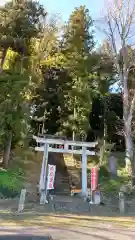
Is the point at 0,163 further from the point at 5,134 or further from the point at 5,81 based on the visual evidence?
the point at 5,81

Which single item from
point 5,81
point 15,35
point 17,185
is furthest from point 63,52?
point 17,185

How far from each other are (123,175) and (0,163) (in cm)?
724

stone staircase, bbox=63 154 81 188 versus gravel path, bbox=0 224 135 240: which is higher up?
stone staircase, bbox=63 154 81 188

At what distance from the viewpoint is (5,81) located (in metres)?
18.4

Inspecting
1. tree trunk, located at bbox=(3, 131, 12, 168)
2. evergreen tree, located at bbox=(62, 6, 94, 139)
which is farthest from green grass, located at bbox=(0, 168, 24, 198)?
evergreen tree, located at bbox=(62, 6, 94, 139)

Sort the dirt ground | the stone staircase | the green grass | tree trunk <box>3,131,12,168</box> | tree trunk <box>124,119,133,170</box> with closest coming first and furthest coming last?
1. the dirt ground
2. the green grass
3. tree trunk <box>3,131,12,168</box>
4. the stone staircase
5. tree trunk <box>124,119,133,170</box>

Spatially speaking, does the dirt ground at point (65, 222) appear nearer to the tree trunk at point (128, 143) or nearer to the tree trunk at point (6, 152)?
the tree trunk at point (6, 152)

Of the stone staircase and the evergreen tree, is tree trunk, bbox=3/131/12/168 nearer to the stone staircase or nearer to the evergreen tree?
the stone staircase

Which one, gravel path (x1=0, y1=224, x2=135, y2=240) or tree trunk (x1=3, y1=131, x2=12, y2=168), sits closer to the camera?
gravel path (x1=0, y1=224, x2=135, y2=240)

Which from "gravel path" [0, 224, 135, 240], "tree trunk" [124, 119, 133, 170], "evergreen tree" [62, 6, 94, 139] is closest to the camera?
"gravel path" [0, 224, 135, 240]

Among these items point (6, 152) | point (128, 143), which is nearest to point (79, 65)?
point (128, 143)

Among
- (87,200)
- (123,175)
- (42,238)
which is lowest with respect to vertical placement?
(42,238)

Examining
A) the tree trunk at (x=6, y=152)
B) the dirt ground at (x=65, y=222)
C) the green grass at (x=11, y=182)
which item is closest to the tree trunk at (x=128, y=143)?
the dirt ground at (x=65, y=222)

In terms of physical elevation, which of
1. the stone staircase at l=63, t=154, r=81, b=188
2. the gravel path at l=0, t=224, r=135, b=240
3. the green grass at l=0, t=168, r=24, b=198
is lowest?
the gravel path at l=0, t=224, r=135, b=240
